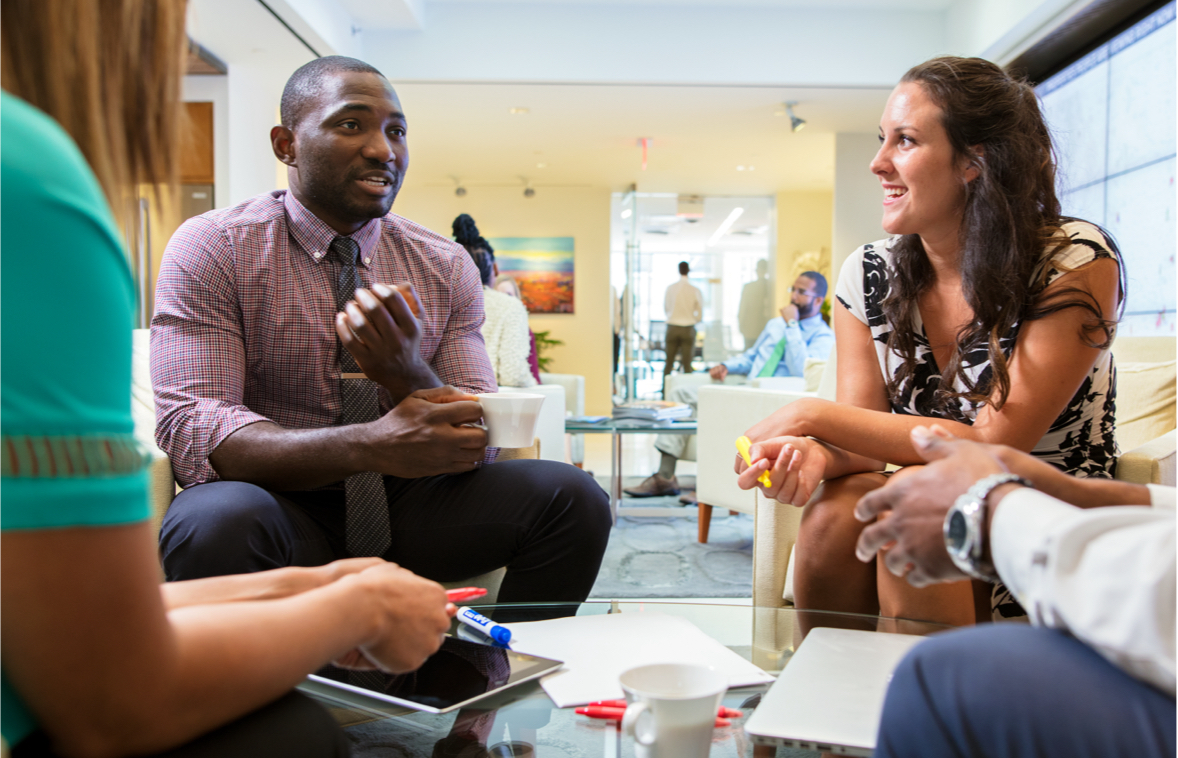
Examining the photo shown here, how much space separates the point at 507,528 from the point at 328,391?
17.5 inches

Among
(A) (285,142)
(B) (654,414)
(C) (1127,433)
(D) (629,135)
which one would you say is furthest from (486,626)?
(D) (629,135)

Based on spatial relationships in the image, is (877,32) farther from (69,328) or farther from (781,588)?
(69,328)

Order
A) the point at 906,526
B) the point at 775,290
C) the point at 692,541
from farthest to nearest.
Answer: the point at 775,290, the point at 692,541, the point at 906,526

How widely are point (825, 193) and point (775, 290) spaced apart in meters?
1.34

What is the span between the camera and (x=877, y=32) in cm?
593

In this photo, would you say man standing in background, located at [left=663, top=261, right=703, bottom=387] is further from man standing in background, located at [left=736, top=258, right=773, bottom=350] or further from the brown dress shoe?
the brown dress shoe

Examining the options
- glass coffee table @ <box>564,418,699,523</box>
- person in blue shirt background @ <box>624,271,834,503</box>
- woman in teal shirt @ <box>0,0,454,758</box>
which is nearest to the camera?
woman in teal shirt @ <box>0,0,454,758</box>

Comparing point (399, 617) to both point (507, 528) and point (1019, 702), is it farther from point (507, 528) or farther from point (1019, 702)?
point (507, 528)

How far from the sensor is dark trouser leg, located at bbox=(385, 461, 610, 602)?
160 cm

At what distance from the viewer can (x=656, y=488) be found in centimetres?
494

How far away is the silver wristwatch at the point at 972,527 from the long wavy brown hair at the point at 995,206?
0.83 meters

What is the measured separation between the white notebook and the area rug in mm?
1738

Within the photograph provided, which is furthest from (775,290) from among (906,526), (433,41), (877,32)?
(906,526)

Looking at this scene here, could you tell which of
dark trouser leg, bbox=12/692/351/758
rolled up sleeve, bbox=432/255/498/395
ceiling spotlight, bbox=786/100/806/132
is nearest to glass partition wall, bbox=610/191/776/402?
ceiling spotlight, bbox=786/100/806/132
